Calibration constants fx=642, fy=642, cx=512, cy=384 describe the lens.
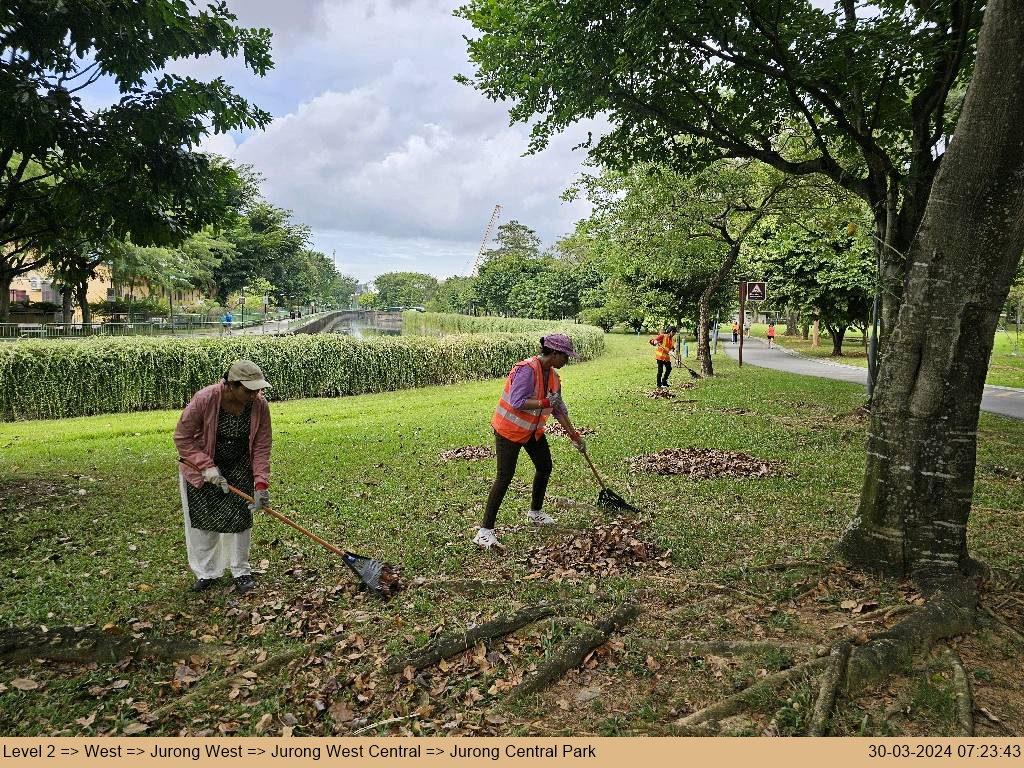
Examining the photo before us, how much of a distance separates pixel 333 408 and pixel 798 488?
41.7ft

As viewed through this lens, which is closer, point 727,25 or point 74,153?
point 74,153

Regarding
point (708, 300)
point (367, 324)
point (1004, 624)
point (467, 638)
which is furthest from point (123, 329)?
point (1004, 624)

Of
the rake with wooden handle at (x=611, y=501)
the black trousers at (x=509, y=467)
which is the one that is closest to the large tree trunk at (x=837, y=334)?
the rake with wooden handle at (x=611, y=501)

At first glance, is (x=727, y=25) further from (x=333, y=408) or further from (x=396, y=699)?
(x=333, y=408)

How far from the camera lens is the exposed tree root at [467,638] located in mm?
4059

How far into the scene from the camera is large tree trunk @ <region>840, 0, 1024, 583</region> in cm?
394

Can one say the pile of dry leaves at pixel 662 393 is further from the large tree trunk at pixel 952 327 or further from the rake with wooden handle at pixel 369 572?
the rake with wooden handle at pixel 369 572

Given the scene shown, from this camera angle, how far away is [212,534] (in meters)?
5.29

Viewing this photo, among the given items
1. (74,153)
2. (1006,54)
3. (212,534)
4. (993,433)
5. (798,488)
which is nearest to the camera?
(1006,54)

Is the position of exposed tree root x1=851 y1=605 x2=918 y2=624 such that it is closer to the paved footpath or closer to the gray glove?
the gray glove

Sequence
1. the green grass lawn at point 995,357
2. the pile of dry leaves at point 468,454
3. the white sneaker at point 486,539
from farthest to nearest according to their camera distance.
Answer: the green grass lawn at point 995,357
the pile of dry leaves at point 468,454
the white sneaker at point 486,539

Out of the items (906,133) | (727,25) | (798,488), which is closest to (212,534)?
(798,488)

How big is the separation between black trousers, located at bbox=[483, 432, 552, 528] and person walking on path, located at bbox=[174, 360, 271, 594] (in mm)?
2012

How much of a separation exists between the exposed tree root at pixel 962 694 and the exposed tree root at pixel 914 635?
133mm
